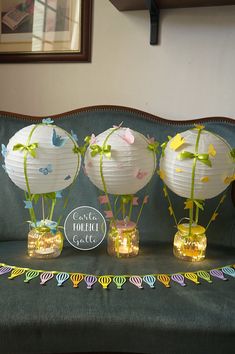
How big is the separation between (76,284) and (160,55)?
1.00m

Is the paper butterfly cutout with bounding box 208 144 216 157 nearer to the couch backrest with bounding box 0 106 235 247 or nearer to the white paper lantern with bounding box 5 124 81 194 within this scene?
the couch backrest with bounding box 0 106 235 247

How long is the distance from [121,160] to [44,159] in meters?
0.23

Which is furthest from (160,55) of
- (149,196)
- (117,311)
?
(117,311)

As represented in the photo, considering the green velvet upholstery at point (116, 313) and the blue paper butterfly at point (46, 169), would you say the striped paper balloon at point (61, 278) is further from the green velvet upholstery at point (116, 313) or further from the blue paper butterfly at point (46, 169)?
the blue paper butterfly at point (46, 169)

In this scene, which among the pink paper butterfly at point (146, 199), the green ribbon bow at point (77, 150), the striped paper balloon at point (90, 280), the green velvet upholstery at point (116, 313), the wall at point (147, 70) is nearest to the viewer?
the green velvet upholstery at point (116, 313)

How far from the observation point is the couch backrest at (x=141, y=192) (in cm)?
128

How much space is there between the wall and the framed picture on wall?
0.04 metres

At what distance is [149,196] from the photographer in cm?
131

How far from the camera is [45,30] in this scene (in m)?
1.51

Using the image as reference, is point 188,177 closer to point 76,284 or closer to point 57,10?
point 76,284

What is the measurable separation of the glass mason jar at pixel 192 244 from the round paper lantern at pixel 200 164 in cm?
13

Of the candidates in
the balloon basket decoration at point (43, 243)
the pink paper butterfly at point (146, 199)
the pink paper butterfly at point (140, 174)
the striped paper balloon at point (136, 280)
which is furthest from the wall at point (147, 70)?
the striped paper balloon at point (136, 280)

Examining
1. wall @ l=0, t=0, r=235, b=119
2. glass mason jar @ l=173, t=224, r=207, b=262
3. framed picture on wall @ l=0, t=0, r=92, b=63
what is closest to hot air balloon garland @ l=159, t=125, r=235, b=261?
glass mason jar @ l=173, t=224, r=207, b=262

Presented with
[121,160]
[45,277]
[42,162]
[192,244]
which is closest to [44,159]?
[42,162]
